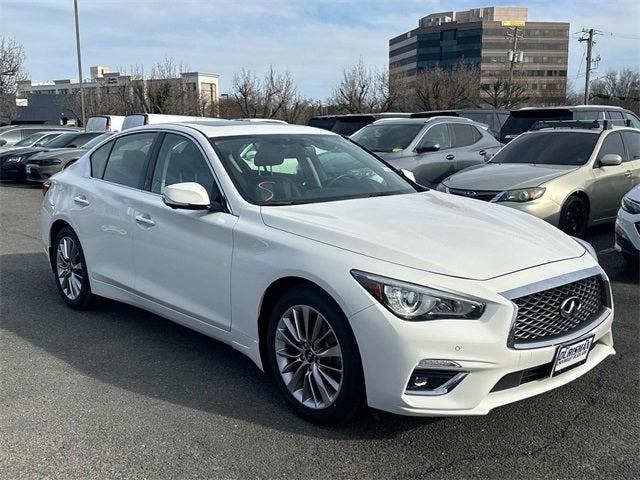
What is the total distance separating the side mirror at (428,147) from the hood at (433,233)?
5899 mm

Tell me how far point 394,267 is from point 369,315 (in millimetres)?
275

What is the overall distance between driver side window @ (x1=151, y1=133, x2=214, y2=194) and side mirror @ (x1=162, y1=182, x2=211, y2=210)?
0.23 metres

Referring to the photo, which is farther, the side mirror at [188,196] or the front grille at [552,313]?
the side mirror at [188,196]

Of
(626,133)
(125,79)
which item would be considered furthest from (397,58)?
(626,133)

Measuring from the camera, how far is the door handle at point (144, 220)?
435 centimetres

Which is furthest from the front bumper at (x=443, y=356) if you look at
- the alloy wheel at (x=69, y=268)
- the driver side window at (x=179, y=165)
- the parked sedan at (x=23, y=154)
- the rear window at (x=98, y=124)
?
the rear window at (x=98, y=124)

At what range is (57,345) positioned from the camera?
4590 millimetres

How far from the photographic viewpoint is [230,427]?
3314 millimetres

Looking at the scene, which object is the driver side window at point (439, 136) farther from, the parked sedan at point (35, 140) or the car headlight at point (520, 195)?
the parked sedan at point (35, 140)

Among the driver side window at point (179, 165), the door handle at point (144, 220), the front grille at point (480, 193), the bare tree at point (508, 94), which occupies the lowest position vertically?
the front grille at point (480, 193)

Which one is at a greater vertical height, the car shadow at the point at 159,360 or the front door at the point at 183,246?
the front door at the point at 183,246

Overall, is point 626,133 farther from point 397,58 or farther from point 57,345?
point 397,58

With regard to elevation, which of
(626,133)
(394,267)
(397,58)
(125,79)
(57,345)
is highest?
(397,58)

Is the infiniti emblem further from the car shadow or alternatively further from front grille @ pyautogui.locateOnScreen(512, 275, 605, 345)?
the car shadow
